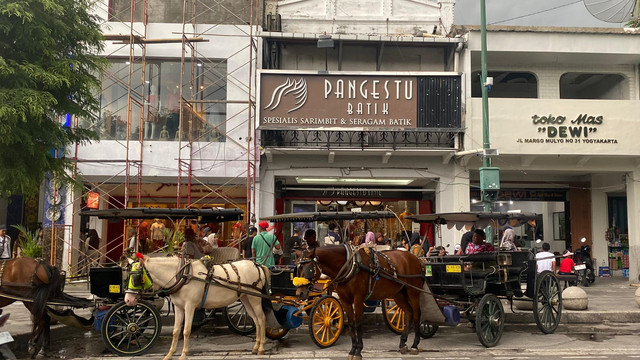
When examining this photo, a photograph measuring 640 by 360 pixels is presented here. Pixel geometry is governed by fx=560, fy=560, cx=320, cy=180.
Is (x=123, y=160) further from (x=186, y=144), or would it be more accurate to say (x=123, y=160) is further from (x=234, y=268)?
(x=234, y=268)

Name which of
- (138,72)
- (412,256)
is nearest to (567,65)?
(412,256)

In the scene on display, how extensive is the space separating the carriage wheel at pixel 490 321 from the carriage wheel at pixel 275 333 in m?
3.54

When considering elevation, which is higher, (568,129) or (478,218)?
(568,129)

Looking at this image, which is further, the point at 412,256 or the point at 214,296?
the point at 412,256

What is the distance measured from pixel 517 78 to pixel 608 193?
22.7ft

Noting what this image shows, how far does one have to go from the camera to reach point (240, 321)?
11211mm

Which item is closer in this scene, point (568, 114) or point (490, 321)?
point (490, 321)

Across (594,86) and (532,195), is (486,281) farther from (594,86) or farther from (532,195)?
(594,86)

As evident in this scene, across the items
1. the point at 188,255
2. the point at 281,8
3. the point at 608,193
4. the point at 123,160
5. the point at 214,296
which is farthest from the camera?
the point at 608,193

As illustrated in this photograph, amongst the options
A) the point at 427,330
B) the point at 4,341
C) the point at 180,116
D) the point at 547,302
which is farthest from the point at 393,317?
the point at 180,116

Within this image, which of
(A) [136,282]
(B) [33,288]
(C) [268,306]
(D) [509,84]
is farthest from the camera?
(D) [509,84]

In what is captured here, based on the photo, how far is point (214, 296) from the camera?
9242 mm

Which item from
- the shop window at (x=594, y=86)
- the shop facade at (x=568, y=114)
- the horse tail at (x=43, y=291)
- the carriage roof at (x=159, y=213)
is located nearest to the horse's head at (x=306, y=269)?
the carriage roof at (x=159, y=213)

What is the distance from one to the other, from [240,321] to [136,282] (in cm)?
324
